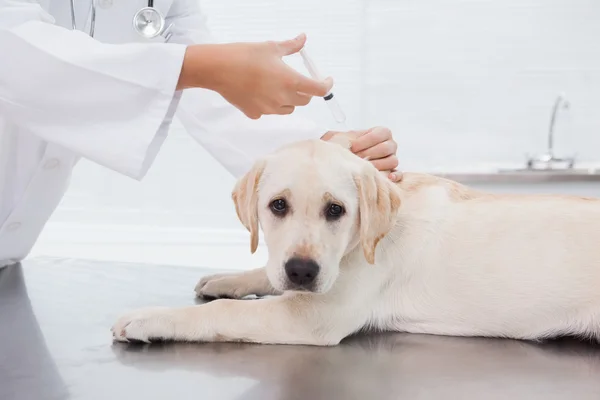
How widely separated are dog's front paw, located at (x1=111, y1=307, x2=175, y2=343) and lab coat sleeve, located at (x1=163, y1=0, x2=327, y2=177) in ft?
1.93

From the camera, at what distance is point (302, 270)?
102cm

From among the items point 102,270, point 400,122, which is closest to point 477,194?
point 102,270

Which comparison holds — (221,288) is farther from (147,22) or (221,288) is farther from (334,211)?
(147,22)

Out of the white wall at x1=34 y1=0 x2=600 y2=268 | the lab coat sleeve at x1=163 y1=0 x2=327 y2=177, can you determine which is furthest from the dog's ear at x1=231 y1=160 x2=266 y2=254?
the white wall at x1=34 y1=0 x2=600 y2=268

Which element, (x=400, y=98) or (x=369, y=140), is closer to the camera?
(x=369, y=140)

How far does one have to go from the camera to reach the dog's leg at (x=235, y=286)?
A: 137 centimetres

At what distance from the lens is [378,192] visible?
44.1 inches

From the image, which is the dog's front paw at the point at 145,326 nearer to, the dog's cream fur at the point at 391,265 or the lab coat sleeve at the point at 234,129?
the dog's cream fur at the point at 391,265

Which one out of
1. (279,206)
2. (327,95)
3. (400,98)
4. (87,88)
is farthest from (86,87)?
(400,98)

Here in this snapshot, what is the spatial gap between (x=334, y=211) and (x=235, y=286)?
0.38m

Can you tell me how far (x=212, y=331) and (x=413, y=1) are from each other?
290 centimetres

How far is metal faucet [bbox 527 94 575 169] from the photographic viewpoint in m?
3.21

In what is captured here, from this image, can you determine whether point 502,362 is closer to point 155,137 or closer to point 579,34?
point 155,137

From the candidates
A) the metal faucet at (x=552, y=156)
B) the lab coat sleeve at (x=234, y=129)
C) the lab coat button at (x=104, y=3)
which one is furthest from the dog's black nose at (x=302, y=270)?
the metal faucet at (x=552, y=156)
